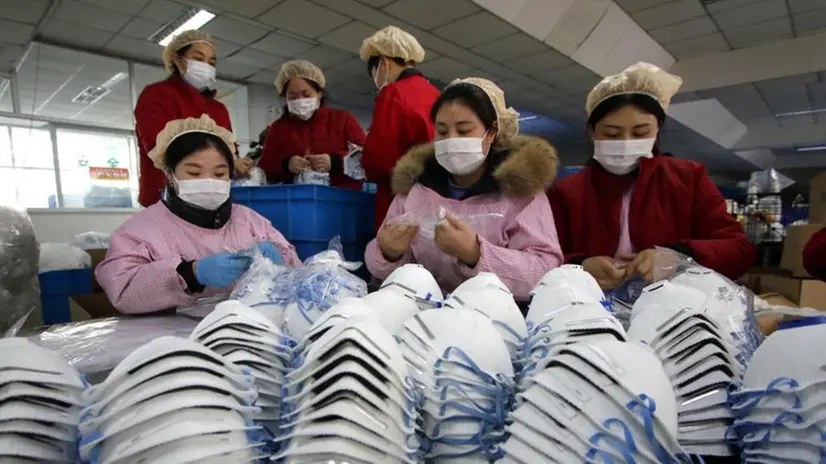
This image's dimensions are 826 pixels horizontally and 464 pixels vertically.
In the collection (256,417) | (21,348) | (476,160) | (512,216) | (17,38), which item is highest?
(17,38)

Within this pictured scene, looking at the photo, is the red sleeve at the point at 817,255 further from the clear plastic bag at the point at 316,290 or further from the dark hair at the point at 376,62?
the dark hair at the point at 376,62

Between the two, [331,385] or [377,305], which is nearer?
[331,385]

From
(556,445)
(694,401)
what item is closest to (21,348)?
(556,445)

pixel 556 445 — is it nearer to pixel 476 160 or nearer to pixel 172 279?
pixel 476 160

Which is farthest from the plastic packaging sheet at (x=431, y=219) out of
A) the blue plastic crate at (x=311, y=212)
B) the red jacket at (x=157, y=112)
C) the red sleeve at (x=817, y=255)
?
the red jacket at (x=157, y=112)

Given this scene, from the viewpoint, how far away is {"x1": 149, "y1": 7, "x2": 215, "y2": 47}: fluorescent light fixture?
12.9 feet

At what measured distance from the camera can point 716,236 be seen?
1.34 meters

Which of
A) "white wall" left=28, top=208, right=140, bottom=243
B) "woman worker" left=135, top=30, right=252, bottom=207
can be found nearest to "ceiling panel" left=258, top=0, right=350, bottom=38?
"woman worker" left=135, top=30, right=252, bottom=207

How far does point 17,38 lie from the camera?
3891mm

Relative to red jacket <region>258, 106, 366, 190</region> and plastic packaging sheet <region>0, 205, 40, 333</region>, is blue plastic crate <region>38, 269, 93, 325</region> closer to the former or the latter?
plastic packaging sheet <region>0, 205, 40, 333</region>

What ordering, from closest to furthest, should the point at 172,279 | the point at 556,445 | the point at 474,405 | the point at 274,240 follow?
the point at 556,445
the point at 474,405
the point at 172,279
the point at 274,240

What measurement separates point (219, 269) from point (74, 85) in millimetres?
6352

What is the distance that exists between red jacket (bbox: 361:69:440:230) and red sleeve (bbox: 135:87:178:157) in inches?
40.3

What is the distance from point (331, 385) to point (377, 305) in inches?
12.5
